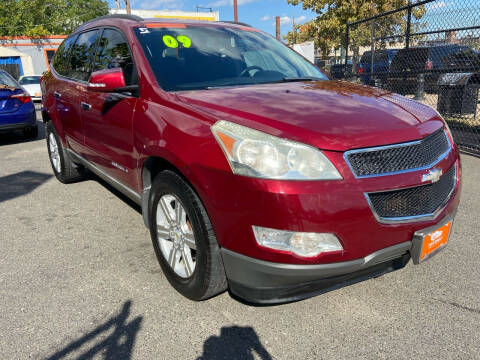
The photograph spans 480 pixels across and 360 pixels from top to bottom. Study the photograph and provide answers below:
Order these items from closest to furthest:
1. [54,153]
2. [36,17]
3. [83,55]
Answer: [83,55] → [54,153] → [36,17]

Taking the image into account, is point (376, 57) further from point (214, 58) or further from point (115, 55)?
point (115, 55)

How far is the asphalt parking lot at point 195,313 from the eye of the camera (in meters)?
2.19

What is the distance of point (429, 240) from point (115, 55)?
110 inches

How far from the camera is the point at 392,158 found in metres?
2.09

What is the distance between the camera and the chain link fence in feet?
21.5

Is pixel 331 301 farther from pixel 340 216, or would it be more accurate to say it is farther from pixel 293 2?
pixel 293 2

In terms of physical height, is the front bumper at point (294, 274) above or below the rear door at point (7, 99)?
below

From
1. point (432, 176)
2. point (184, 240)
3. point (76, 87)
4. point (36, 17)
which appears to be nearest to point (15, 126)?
point (76, 87)

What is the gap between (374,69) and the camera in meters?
8.93

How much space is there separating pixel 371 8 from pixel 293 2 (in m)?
5.44

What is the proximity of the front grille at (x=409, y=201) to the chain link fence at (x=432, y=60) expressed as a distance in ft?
16.3

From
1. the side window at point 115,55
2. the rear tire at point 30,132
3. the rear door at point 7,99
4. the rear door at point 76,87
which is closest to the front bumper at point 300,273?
the side window at point 115,55

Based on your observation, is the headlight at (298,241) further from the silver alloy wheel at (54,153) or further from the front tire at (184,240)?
the silver alloy wheel at (54,153)

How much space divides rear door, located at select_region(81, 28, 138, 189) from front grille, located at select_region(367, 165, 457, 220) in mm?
1750
